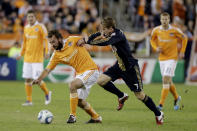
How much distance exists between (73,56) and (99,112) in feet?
8.95

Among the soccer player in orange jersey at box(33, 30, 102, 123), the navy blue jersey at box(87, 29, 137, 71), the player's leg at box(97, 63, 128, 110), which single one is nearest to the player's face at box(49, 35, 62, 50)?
the soccer player in orange jersey at box(33, 30, 102, 123)

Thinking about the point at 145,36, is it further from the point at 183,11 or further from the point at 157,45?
the point at 157,45

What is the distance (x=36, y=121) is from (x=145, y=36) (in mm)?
14313

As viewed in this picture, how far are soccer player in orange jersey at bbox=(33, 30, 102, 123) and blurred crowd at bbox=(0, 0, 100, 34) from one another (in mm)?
14658

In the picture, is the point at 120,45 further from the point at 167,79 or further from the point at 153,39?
the point at 153,39

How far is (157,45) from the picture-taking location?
592 inches

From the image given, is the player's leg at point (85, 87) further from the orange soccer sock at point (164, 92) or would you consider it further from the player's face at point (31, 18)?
the player's face at point (31, 18)

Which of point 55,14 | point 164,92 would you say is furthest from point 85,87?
point 55,14

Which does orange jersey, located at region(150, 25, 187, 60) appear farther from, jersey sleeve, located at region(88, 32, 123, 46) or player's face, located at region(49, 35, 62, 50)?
player's face, located at region(49, 35, 62, 50)

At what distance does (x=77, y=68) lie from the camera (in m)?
11.1

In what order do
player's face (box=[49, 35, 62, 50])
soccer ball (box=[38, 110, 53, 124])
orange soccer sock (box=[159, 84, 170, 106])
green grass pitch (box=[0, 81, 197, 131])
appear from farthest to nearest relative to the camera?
orange soccer sock (box=[159, 84, 170, 106]) < soccer ball (box=[38, 110, 53, 124]) < player's face (box=[49, 35, 62, 50]) < green grass pitch (box=[0, 81, 197, 131])

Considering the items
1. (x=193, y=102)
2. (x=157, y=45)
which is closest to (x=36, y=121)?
(x=157, y=45)

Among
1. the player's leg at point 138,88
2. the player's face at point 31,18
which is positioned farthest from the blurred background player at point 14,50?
the player's leg at point 138,88

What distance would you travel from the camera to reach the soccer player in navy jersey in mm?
10578
